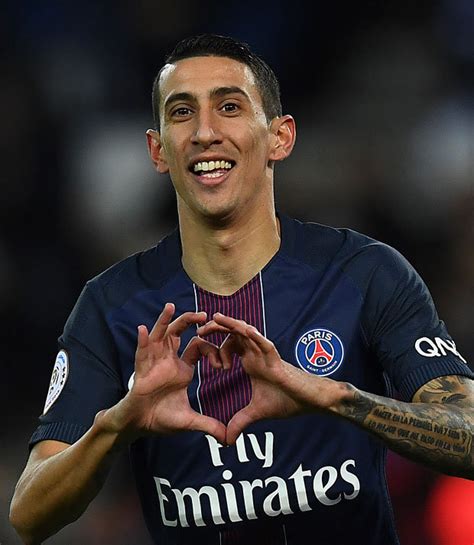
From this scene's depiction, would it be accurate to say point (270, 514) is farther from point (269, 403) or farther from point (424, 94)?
point (424, 94)

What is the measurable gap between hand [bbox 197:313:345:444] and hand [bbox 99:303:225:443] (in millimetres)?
51

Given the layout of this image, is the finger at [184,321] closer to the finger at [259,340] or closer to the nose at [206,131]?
the finger at [259,340]

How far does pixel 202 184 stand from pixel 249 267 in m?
0.29

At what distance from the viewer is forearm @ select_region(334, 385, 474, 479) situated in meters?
2.45

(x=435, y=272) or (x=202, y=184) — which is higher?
(x=435, y=272)

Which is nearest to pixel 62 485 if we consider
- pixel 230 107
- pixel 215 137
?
pixel 215 137

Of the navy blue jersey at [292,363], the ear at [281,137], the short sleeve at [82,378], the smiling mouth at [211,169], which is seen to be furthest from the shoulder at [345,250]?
the short sleeve at [82,378]

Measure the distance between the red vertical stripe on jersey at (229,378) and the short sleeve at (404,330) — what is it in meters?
0.32

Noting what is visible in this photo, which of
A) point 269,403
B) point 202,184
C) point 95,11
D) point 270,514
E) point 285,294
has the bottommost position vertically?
point 270,514

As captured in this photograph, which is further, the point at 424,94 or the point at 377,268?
the point at 424,94

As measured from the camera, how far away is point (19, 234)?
546 cm

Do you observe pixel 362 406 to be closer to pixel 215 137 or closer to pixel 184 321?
pixel 184 321

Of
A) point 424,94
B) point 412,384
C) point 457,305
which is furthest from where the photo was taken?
point 424,94

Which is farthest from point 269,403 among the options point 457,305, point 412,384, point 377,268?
point 457,305
